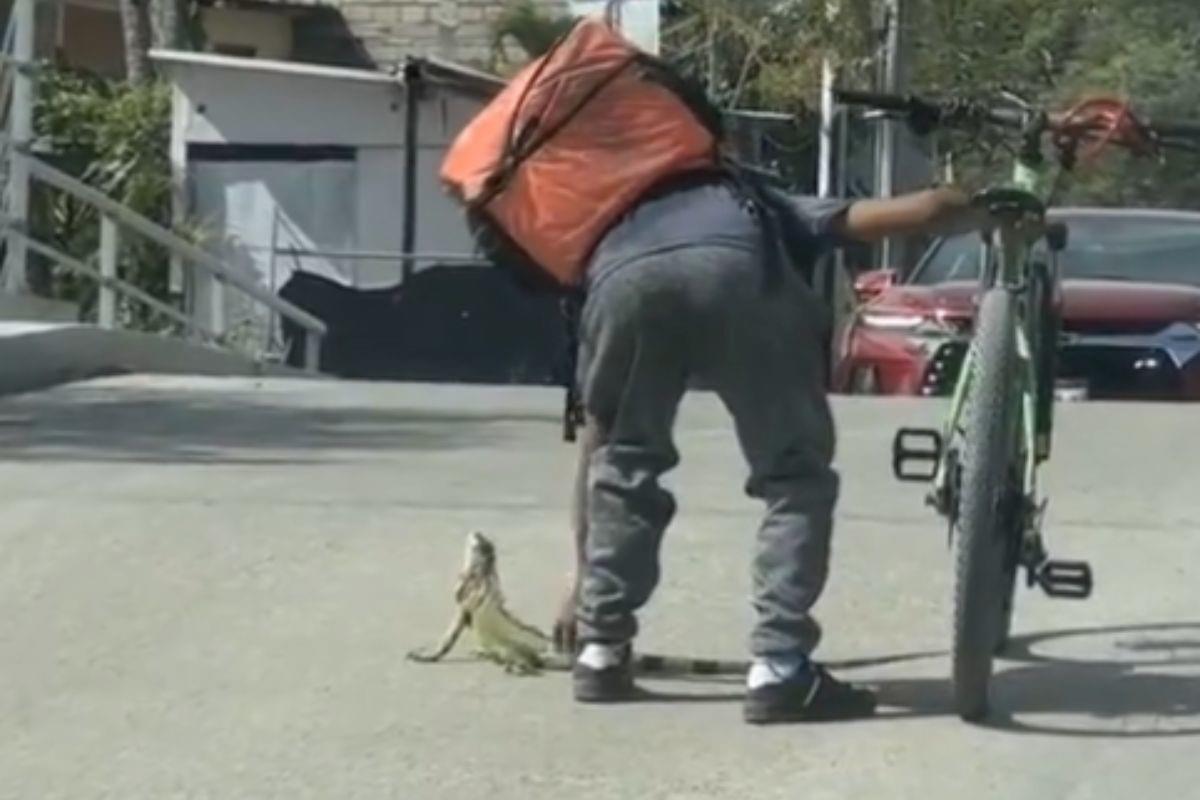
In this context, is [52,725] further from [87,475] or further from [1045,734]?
[87,475]

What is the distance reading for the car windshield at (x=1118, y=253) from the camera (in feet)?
52.7

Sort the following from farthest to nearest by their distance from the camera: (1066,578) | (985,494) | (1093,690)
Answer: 1. (1093,690)
2. (1066,578)
3. (985,494)

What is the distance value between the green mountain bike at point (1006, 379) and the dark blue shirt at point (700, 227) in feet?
1.20

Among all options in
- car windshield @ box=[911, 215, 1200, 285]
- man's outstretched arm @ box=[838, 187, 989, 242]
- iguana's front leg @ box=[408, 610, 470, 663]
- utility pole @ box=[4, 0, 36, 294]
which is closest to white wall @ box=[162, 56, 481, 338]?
utility pole @ box=[4, 0, 36, 294]

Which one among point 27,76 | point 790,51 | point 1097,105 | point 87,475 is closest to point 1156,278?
point 27,76

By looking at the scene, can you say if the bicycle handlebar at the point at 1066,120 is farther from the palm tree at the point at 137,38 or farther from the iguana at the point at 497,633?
the palm tree at the point at 137,38

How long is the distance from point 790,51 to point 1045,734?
85.0ft

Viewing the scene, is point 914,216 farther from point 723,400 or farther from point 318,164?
point 318,164

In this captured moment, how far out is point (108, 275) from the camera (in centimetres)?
1762

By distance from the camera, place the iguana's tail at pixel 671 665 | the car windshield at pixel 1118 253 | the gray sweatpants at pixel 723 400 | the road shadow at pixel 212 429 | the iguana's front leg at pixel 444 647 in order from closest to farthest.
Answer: the gray sweatpants at pixel 723 400
the iguana's tail at pixel 671 665
the iguana's front leg at pixel 444 647
the road shadow at pixel 212 429
the car windshield at pixel 1118 253

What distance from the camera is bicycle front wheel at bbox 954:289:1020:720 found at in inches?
251

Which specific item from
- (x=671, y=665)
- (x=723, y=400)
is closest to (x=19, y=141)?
(x=671, y=665)

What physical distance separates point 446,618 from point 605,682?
115 centimetres

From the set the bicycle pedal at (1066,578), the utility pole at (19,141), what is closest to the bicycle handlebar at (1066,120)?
the bicycle pedal at (1066,578)
